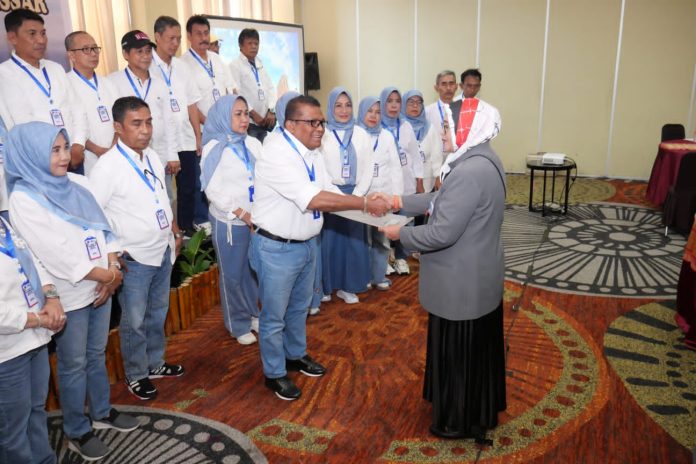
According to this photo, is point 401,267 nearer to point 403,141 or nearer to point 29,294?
point 403,141

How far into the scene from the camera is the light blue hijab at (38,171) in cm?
219

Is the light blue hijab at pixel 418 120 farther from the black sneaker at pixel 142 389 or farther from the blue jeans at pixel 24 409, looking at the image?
the blue jeans at pixel 24 409

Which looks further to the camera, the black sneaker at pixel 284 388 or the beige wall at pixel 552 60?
the beige wall at pixel 552 60

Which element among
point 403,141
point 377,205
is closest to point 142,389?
point 377,205

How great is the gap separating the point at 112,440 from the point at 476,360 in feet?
6.10

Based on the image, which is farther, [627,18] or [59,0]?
[627,18]

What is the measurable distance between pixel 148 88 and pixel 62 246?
2.71 meters

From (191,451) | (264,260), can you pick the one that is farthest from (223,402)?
(264,260)

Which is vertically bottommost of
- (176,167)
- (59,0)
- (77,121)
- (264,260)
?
(264,260)

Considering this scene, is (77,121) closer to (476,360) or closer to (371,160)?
(371,160)

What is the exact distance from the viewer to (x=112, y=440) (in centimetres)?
279

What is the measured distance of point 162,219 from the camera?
9.55 feet

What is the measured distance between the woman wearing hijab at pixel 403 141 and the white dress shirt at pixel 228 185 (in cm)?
158

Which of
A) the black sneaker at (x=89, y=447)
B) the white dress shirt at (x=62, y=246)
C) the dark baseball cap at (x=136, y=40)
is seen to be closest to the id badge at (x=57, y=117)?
the dark baseball cap at (x=136, y=40)
